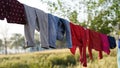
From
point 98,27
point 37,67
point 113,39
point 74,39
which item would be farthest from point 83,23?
point 74,39

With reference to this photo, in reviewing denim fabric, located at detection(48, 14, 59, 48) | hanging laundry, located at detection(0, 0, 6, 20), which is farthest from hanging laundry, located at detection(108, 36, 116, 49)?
hanging laundry, located at detection(0, 0, 6, 20)

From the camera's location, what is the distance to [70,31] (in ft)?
16.6

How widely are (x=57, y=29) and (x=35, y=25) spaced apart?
62cm

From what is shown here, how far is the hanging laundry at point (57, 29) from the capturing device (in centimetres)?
449

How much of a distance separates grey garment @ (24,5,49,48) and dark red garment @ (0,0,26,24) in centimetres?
8

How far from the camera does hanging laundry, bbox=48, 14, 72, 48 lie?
4.49 m

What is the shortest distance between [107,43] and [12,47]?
50189 millimetres

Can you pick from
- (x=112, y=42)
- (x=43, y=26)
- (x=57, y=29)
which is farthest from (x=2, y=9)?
(x=112, y=42)

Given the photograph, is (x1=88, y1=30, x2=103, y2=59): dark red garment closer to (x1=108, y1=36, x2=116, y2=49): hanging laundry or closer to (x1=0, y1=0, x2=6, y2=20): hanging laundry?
(x1=108, y1=36, x2=116, y2=49): hanging laundry

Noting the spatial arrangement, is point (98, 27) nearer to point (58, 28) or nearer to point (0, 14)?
point (58, 28)

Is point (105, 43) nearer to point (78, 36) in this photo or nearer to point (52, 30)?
point (78, 36)

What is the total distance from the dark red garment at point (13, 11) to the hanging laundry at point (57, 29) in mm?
597

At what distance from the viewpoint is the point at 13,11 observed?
12.4ft

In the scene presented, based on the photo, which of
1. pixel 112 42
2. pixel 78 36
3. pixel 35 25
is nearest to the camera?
pixel 35 25
